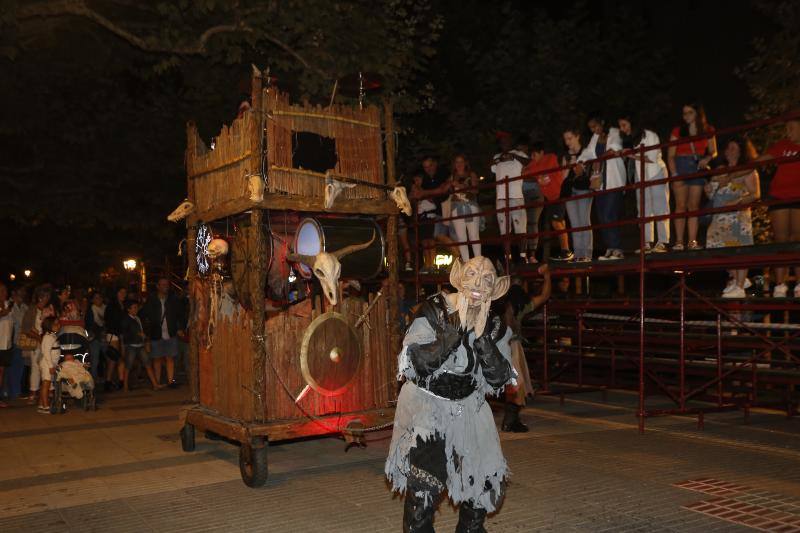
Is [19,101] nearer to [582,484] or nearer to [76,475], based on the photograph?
[76,475]

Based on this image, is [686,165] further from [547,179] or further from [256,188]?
[256,188]

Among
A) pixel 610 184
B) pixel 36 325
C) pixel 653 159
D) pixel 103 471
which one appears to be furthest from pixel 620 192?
pixel 36 325

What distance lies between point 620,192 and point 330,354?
4.71 meters

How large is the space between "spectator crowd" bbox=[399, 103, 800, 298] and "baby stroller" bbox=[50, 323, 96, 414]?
571 cm

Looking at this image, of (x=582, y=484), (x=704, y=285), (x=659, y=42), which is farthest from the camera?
(x=659, y=42)

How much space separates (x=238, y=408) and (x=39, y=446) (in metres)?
3.27

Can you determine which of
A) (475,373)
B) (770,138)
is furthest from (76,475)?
(770,138)

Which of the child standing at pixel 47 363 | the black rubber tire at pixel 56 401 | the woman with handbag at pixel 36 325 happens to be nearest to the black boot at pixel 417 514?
the black rubber tire at pixel 56 401

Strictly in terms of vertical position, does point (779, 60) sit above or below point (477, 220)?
above

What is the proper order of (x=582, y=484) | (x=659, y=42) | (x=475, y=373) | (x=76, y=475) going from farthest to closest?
(x=659, y=42), (x=76, y=475), (x=582, y=484), (x=475, y=373)

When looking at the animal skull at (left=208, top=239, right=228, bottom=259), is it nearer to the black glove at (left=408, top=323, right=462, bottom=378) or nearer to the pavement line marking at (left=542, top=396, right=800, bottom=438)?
the black glove at (left=408, top=323, right=462, bottom=378)

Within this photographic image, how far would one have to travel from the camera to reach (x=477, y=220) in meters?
12.4

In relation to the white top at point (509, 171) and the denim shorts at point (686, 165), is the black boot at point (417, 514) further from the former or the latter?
the white top at point (509, 171)

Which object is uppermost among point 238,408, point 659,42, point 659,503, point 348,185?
point 659,42
